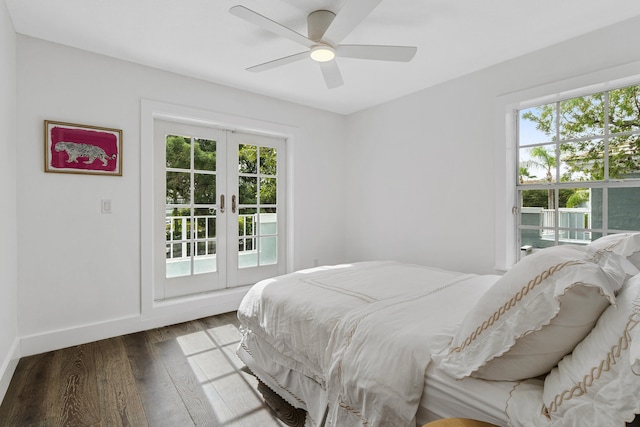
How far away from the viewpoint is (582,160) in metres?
2.59

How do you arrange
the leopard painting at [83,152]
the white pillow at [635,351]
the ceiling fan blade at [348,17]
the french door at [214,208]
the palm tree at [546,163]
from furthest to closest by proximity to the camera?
1. the french door at [214,208]
2. the palm tree at [546,163]
3. the leopard painting at [83,152]
4. the ceiling fan blade at [348,17]
5. the white pillow at [635,351]

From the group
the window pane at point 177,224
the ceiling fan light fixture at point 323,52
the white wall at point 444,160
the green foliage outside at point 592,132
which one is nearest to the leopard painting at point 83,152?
the window pane at point 177,224

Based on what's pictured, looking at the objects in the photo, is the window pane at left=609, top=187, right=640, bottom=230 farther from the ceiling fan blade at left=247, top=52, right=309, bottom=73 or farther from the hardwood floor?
the hardwood floor

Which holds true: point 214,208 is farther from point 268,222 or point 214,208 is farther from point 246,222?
point 268,222

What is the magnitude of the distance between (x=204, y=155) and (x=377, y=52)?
219cm

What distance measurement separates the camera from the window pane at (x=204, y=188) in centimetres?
349

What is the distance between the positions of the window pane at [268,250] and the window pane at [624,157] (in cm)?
334

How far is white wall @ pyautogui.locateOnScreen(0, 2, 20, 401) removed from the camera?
77.5 inches

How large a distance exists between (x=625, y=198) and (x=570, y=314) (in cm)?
217

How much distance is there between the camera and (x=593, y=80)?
239 cm

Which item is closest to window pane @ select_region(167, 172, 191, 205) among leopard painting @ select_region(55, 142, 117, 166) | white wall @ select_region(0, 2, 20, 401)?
leopard painting @ select_region(55, 142, 117, 166)

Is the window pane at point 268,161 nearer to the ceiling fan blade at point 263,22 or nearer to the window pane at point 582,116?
the ceiling fan blade at point 263,22

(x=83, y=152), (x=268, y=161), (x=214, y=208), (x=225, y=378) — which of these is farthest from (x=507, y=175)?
(x=83, y=152)

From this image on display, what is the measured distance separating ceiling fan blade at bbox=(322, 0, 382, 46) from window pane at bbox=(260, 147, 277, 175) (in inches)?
80.5
